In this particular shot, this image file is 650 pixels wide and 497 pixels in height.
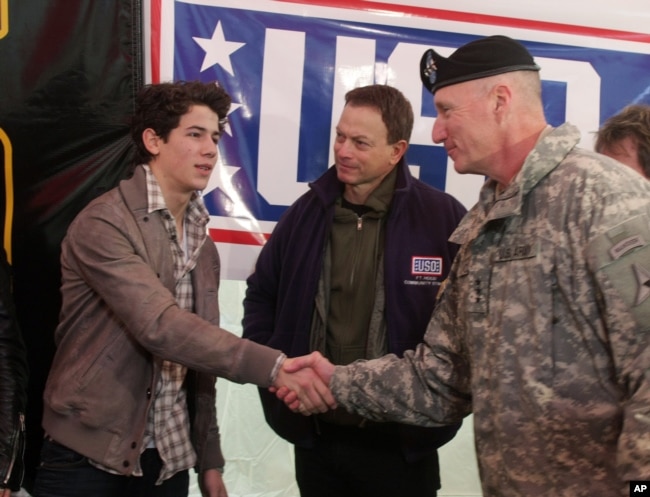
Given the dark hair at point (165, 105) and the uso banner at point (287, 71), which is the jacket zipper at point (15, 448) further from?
the uso banner at point (287, 71)

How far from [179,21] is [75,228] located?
1118 millimetres

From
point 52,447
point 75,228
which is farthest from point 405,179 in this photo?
point 52,447

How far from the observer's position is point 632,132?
215cm

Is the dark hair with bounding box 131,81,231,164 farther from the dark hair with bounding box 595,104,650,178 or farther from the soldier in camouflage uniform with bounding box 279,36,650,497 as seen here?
the dark hair with bounding box 595,104,650,178

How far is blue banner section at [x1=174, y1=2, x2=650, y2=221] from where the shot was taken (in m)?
2.75

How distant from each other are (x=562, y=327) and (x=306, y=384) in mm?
834

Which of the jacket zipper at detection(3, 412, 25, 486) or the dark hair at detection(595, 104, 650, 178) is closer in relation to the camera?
the jacket zipper at detection(3, 412, 25, 486)

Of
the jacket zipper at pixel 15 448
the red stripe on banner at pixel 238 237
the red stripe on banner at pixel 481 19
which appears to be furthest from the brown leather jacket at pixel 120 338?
the red stripe on banner at pixel 481 19

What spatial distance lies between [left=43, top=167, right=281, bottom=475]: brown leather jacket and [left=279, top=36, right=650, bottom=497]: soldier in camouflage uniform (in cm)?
67

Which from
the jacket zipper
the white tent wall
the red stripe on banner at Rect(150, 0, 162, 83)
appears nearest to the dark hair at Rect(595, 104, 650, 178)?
the white tent wall

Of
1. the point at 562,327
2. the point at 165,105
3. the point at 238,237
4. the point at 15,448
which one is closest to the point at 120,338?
the point at 15,448

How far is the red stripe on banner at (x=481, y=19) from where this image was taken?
2.87m

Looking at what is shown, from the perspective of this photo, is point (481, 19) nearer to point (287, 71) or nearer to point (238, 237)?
point (287, 71)

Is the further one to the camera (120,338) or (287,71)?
(287,71)
